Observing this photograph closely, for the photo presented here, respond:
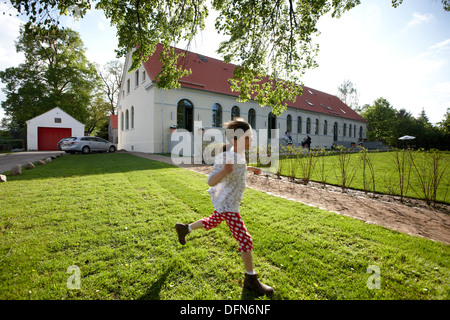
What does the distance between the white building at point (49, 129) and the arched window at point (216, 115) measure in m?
20.4

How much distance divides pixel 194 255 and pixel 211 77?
848 inches

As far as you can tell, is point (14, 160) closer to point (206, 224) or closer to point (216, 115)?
point (216, 115)

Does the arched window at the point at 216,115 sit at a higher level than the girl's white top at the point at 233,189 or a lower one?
higher

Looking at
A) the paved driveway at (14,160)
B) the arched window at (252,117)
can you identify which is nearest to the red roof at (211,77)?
the arched window at (252,117)

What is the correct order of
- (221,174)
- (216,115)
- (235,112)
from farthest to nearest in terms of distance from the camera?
(235,112), (216,115), (221,174)

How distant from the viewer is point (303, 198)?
538 centimetres

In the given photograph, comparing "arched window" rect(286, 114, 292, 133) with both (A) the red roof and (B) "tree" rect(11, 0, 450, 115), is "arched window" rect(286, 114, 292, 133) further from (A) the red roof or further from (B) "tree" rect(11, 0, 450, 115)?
(B) "tree" rect(11, 0, 450, 115)

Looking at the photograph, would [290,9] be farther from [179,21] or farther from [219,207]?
[219,207]

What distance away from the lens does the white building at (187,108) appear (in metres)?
17.6

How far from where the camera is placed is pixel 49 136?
27344mm

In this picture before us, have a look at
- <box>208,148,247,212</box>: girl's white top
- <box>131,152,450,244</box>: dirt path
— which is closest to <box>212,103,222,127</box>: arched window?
<box>131,152,450,244</box>: dirt path

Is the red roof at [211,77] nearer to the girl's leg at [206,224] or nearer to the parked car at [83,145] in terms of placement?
the parked car at [83,145]

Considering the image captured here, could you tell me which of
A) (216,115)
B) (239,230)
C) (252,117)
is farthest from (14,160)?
(252,117)
